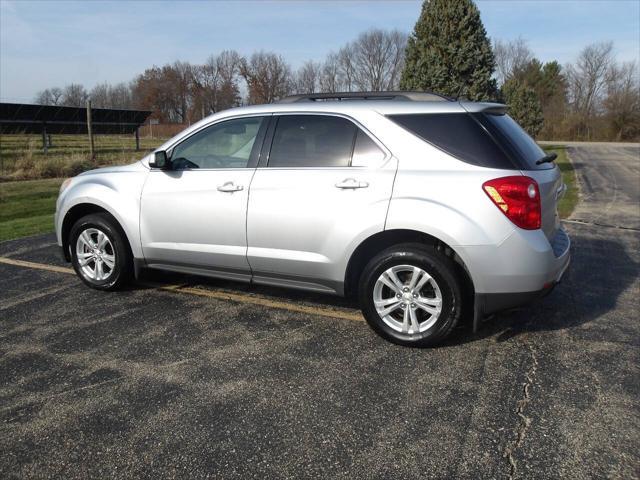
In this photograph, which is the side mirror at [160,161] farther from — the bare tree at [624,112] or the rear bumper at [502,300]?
the bare tree at [624,112]

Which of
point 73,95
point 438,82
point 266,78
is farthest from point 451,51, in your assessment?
point 73,95

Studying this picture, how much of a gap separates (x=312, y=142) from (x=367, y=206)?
76cm

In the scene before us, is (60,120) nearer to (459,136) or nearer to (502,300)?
(459,136)

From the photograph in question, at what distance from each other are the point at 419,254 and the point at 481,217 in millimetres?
493

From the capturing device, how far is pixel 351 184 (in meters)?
3.99

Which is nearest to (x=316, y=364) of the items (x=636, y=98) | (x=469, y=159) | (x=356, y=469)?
(x=356, y=469)

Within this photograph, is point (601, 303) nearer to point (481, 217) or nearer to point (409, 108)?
point (481, 217)

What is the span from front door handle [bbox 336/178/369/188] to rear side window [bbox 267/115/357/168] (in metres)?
0.16

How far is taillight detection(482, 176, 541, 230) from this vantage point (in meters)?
3.60

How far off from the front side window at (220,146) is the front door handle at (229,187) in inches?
7.7

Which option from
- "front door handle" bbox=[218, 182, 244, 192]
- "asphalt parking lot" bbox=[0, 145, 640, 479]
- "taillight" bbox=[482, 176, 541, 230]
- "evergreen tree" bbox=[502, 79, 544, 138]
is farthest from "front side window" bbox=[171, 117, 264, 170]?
"evergreen tree" bbox=[502, 79, 544, 138]

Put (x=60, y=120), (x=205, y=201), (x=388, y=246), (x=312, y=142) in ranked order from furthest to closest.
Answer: (x=60, y=120) < (x=205, y=201) < (x=312, y=142) < (x=388, y=246)

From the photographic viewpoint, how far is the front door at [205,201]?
450 centimetres

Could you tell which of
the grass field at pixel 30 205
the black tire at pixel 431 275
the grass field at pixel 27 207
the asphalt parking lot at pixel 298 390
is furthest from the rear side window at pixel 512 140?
the grass field at pixel 27 207
